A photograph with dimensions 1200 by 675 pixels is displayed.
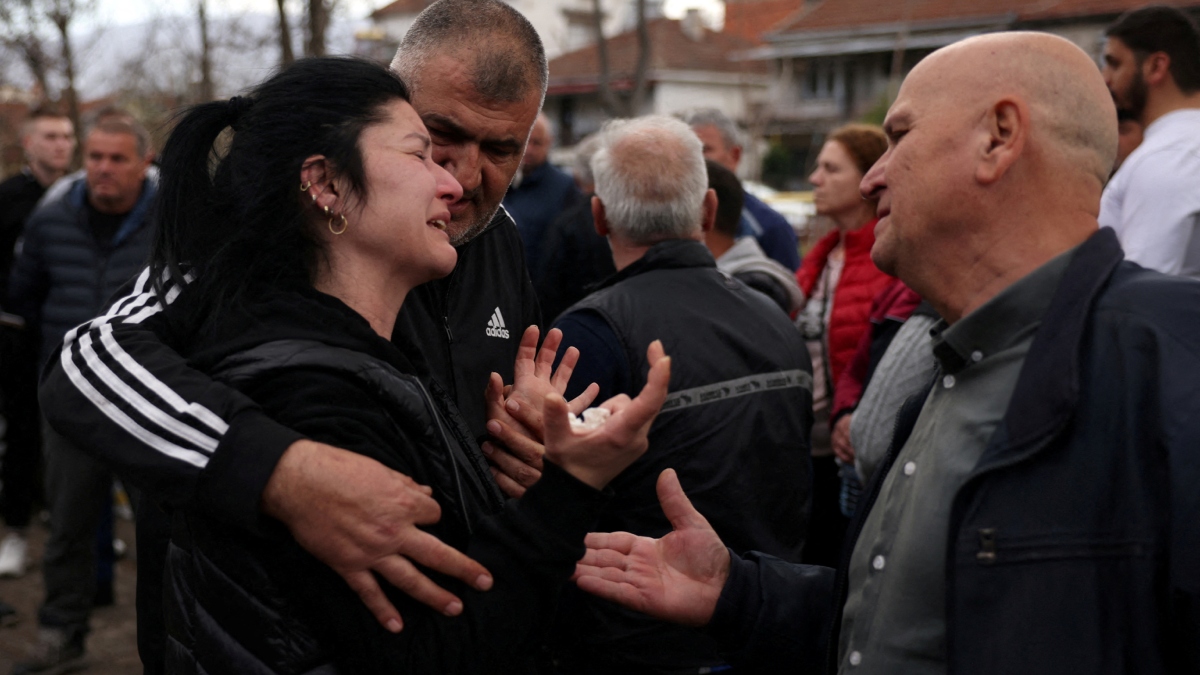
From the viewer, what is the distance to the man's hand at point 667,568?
2.03m

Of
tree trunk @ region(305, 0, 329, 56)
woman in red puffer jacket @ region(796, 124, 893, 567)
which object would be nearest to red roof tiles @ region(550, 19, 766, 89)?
tree trunk @ region(305, 0, 329, 56)

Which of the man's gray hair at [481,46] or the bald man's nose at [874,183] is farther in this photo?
the man's gray hair at [481,46]

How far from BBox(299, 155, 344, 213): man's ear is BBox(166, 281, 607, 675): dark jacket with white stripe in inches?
6.4

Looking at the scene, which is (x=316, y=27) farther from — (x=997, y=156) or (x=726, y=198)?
(x=997, y=156)

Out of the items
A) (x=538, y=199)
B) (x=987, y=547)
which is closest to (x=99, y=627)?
(x=538, y=199)

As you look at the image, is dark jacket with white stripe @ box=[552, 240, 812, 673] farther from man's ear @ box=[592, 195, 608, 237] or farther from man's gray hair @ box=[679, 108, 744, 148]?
man's gray hair @ box=[679, 108, 744, 148]

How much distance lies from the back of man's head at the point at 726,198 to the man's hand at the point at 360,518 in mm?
3010

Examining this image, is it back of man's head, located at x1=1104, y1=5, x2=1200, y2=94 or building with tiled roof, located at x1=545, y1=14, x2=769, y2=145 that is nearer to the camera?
back of man's head, located at x1=1104, y1=5, x2=1200, y2=94

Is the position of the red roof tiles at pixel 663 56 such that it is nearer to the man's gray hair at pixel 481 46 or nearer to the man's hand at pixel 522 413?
the man's gray hair at pixel 481 46

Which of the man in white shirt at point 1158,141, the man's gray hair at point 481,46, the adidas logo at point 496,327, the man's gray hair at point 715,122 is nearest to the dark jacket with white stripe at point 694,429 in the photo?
the adidas logo at point 496,327

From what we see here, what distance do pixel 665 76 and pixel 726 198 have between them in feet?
124

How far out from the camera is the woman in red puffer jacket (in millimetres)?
4375

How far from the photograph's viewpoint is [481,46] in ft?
8.70

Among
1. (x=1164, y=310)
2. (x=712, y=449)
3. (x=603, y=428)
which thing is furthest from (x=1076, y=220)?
(x=712, y=449)
